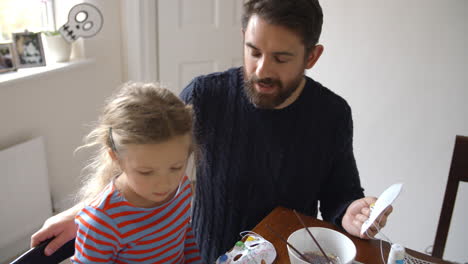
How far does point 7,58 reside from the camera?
2.04 meters

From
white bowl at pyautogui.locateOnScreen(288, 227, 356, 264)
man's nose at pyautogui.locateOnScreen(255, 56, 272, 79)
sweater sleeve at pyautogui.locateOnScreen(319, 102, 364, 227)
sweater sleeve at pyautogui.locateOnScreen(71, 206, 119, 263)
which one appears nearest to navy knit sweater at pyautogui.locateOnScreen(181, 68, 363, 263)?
sweater sleeve at pyautogui.locateOnScreen(319, 102, 364, 227)

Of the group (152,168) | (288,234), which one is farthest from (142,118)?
(288,234)

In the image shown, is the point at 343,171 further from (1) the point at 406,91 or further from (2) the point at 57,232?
(1) the point at 406,91

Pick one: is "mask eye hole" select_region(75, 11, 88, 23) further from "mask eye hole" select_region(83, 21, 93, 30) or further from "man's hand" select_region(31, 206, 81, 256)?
"man's hand" select_region(31, 206, 81, 256)

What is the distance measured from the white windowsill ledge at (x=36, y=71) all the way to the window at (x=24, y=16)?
21cm

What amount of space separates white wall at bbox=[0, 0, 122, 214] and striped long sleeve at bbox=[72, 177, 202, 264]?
4.55 feet

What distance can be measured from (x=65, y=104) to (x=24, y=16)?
19.8 inches

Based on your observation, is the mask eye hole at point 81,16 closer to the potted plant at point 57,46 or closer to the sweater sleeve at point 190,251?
the potted plant at point 57,46

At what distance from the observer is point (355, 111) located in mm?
2180

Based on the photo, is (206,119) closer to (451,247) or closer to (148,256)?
(148,256)

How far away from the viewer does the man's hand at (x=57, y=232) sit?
837mm

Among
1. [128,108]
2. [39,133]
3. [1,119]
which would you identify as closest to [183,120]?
[128,108]

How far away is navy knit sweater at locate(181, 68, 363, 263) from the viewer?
1218 millimetres

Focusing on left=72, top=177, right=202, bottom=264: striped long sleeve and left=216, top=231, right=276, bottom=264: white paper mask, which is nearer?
left=72, top=177, right=202, bottom=264: striped long sleeve
